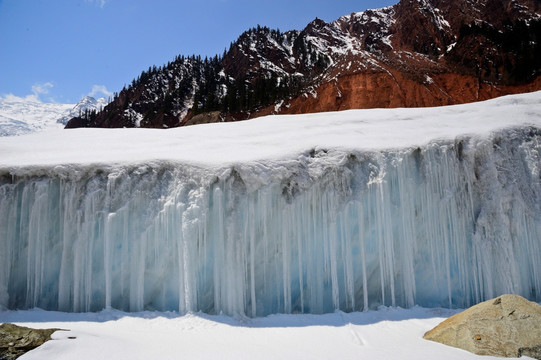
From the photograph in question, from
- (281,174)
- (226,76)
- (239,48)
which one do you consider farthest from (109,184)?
(239,48)

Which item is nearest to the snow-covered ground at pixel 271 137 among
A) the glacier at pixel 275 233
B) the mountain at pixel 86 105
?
the glacier at pixel 275 233

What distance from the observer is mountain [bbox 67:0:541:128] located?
102 ft

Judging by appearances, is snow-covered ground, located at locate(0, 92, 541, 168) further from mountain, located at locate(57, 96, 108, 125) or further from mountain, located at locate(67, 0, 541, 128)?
mountain, located at locate(57, 96, 108, 125)

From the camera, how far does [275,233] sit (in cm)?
598

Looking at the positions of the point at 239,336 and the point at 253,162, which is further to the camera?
the point at 253,162

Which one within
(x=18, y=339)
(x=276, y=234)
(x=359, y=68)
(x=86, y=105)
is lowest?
(x=18, y=339)

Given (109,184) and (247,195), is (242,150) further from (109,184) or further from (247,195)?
(109,184)

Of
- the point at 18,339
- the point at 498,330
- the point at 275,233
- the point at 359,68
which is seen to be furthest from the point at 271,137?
the point at 359,68

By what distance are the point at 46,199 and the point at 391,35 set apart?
49.2 m

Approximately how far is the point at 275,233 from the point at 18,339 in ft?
13.2

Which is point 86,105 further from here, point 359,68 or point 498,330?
point 498,330

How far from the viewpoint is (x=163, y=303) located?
223 inches

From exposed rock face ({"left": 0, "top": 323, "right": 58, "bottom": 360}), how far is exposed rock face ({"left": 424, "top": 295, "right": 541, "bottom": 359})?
17.8 ft

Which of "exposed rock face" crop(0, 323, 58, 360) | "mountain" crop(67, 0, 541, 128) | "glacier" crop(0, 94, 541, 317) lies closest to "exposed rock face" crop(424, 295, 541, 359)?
"glacier" crop(0, 94, 541, 317)
